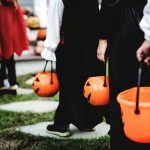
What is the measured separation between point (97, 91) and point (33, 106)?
98.7 inches

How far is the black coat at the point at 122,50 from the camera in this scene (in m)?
2.77

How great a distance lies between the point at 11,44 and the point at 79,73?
2.68 meters

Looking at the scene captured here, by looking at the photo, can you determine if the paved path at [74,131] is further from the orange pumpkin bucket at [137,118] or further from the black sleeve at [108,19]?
the orange pumpkin bucket at [137,118]

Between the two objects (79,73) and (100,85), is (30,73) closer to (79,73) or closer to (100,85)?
(79,73)

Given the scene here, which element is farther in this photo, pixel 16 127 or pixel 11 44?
pixel 11 44

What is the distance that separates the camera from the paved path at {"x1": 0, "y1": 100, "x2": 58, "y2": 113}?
18.2 ft

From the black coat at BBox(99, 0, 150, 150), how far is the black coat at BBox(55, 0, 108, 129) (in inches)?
36.9

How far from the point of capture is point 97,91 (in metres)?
3.35

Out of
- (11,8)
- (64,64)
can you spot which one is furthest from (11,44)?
(64,64)

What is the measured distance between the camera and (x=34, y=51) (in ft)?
30.5

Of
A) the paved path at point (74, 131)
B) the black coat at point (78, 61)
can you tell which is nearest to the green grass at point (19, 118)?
the paved path at point (74, 131)

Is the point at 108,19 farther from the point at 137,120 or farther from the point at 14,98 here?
the point at 14,98

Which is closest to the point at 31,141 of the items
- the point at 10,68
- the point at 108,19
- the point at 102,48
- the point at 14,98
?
the point at 102,48

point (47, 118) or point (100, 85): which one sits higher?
point (100, 85)
